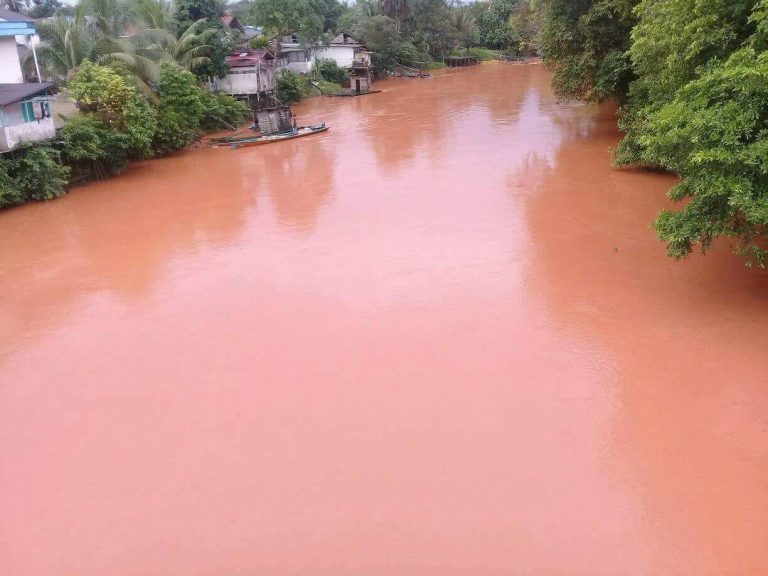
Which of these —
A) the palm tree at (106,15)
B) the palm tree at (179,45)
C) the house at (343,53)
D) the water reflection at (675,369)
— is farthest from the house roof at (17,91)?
the house at (343,53)

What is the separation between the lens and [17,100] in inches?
563

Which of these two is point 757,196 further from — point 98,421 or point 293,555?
point 98,421

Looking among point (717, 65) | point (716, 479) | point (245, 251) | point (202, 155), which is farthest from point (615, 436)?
point (202, 155)

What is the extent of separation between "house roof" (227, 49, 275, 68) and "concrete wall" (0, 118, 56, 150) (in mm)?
12497

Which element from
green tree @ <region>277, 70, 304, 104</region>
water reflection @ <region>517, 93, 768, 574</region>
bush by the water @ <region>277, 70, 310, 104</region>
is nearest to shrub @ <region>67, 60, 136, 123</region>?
water reflection @ <region>517, 93, 768, 574</region>

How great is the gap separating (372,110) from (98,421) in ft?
76.6

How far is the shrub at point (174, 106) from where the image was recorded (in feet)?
63.2

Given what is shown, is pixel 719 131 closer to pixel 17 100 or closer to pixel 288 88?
pixel 17 100

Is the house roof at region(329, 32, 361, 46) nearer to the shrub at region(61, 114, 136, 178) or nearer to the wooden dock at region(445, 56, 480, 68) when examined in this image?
the wooden dock at region(445, 56, 480, 68)

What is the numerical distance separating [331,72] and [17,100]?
81.6 ft

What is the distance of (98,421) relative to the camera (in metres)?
7.12

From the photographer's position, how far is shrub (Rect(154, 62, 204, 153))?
63.2ft

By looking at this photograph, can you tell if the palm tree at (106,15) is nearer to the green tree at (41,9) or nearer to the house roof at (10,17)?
the house roof at (10,17)

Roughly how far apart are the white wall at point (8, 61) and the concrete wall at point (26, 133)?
121 inches
